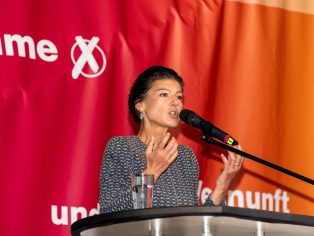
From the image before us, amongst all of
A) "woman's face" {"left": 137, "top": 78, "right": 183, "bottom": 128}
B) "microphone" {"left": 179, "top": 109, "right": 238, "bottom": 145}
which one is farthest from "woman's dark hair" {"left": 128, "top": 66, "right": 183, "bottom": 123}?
"microphone" {"left": 179, "top": 109, "right": 238, "bottom": 145}

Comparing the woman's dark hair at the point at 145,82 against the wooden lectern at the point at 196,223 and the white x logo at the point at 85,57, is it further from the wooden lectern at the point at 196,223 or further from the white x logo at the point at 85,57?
the wooden lectern at the point at 196,223

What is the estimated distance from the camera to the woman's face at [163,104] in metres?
2.85

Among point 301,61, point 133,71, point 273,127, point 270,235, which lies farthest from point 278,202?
point 270,235

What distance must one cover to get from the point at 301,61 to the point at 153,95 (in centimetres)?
126

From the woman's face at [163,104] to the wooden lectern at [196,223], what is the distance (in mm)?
1068

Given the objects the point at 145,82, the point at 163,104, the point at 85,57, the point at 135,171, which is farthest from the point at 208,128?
the point at 85,57

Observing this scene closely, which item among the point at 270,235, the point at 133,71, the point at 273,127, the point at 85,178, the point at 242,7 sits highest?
the point at 242,7

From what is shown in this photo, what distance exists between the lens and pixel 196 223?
1683mm

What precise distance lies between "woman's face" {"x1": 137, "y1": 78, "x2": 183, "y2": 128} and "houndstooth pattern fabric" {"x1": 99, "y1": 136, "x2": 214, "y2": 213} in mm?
124

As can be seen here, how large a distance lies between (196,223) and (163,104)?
4.06 ft

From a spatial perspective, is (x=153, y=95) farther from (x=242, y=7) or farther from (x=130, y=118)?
(x=242, y=7)

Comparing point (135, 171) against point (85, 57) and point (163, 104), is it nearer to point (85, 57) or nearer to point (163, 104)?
point (163, 104)

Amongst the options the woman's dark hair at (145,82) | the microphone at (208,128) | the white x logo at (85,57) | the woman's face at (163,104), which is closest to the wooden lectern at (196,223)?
the microphone at (208,128)

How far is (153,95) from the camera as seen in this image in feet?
9.58
